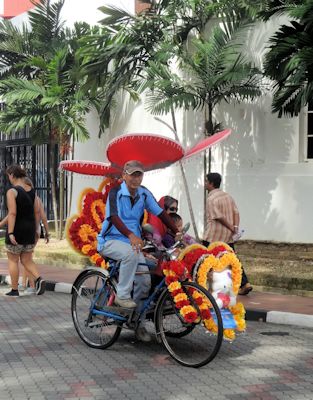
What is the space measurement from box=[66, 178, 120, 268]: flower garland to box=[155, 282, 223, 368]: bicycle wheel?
4.37 ft

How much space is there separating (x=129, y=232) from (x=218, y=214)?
10.6ft


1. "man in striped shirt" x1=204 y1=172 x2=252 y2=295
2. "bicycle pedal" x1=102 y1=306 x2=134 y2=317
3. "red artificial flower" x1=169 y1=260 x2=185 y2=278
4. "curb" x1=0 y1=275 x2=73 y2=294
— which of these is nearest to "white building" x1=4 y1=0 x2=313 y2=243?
"man in striped shirt" x1=204 y1=172 x2=252 y2=295

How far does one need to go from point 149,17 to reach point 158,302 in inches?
333

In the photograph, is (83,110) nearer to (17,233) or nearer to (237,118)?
(237,118)

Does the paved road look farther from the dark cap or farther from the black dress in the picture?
the black dress

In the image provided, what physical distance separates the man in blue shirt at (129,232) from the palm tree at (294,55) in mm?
4104

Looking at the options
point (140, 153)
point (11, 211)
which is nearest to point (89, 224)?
point (140, 153)

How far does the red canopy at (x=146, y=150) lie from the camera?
24.8ft

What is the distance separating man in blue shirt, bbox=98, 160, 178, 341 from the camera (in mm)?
6742

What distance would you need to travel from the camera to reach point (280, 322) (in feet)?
28.7

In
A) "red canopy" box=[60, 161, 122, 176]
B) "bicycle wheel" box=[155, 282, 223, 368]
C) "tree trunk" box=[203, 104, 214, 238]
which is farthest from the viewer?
"tree trunk" box=[203, 104, 214, 238]

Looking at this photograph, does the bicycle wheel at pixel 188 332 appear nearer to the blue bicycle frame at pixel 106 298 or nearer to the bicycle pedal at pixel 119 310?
the blue bicycle frame at pixel 106 298

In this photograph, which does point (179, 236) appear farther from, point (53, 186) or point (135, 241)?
point (53, 186)

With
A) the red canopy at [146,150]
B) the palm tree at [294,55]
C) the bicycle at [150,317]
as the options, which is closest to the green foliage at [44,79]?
the palm tree at [294,55]
